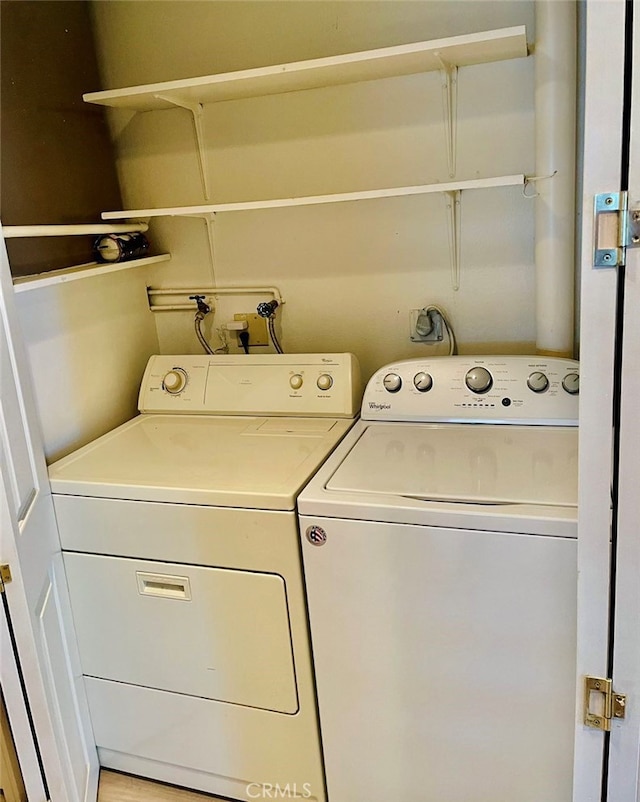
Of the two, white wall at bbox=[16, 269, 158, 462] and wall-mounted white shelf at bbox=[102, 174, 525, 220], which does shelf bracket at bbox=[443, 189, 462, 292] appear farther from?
white wall at bbox=[16, 269, 158, 462]

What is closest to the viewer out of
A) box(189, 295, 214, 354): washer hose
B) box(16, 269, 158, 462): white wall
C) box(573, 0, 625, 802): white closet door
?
box(573, 0, 625, 802): white closet door

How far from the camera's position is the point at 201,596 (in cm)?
158

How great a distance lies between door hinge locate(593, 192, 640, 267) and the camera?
2.87 ft

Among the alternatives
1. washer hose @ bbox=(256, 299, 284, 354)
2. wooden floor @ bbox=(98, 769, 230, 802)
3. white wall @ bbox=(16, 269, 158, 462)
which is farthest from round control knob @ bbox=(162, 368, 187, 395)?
wooden floor @ bbox=(98, 769, 230, 802)

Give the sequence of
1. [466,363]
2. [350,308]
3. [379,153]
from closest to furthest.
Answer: [466,363]
[379,153]
[350,308]

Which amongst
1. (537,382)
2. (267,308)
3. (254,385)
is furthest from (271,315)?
(537,382)

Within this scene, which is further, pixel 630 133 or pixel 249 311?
pixel 249 311

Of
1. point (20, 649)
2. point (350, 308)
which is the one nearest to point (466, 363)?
point (350, 308)

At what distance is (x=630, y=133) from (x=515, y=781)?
133 centimetres

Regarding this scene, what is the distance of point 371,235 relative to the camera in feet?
A: 6.59

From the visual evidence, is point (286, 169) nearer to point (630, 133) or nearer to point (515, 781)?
point (630, 133)

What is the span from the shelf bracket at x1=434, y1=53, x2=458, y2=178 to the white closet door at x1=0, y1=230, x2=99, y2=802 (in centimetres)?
123

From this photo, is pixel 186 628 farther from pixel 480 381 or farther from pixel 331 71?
pixel 331 71

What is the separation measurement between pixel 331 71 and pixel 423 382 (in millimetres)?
877
